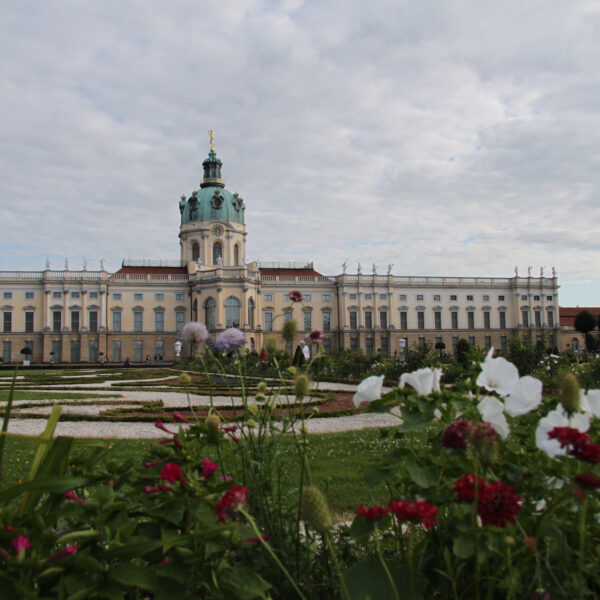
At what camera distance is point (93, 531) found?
1.53m

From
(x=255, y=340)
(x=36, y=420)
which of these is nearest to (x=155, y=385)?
(x=36, y=420)

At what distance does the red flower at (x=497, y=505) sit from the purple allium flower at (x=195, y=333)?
135 centimetres

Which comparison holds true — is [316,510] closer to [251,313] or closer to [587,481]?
[587,481]

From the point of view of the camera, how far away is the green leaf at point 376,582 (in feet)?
5.79

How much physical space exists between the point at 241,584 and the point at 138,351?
47139 millimetres

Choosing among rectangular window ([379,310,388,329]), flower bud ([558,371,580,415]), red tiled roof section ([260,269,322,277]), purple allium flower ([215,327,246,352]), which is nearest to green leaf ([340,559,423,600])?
flower bud ([558,371,580,415])

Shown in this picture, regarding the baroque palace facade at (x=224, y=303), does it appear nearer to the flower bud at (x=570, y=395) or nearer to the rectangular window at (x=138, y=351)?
the rectangular window at (x=138, y=351)

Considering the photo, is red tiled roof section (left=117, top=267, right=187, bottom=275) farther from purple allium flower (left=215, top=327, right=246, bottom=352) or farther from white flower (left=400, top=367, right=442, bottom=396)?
white flower (left=400, top=367, right=442, bottom=396)

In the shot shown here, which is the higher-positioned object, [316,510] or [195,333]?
[195,333]

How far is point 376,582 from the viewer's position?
5.88 ft

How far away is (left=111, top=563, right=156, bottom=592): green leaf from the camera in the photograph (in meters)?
1.39

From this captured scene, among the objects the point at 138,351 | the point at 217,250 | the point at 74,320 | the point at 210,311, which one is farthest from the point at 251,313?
the point at 74,320

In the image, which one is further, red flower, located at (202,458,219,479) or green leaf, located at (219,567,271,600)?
red flower, located at (202,458,219,479)

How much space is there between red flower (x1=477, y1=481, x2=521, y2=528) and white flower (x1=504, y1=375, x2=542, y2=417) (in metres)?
0.45
